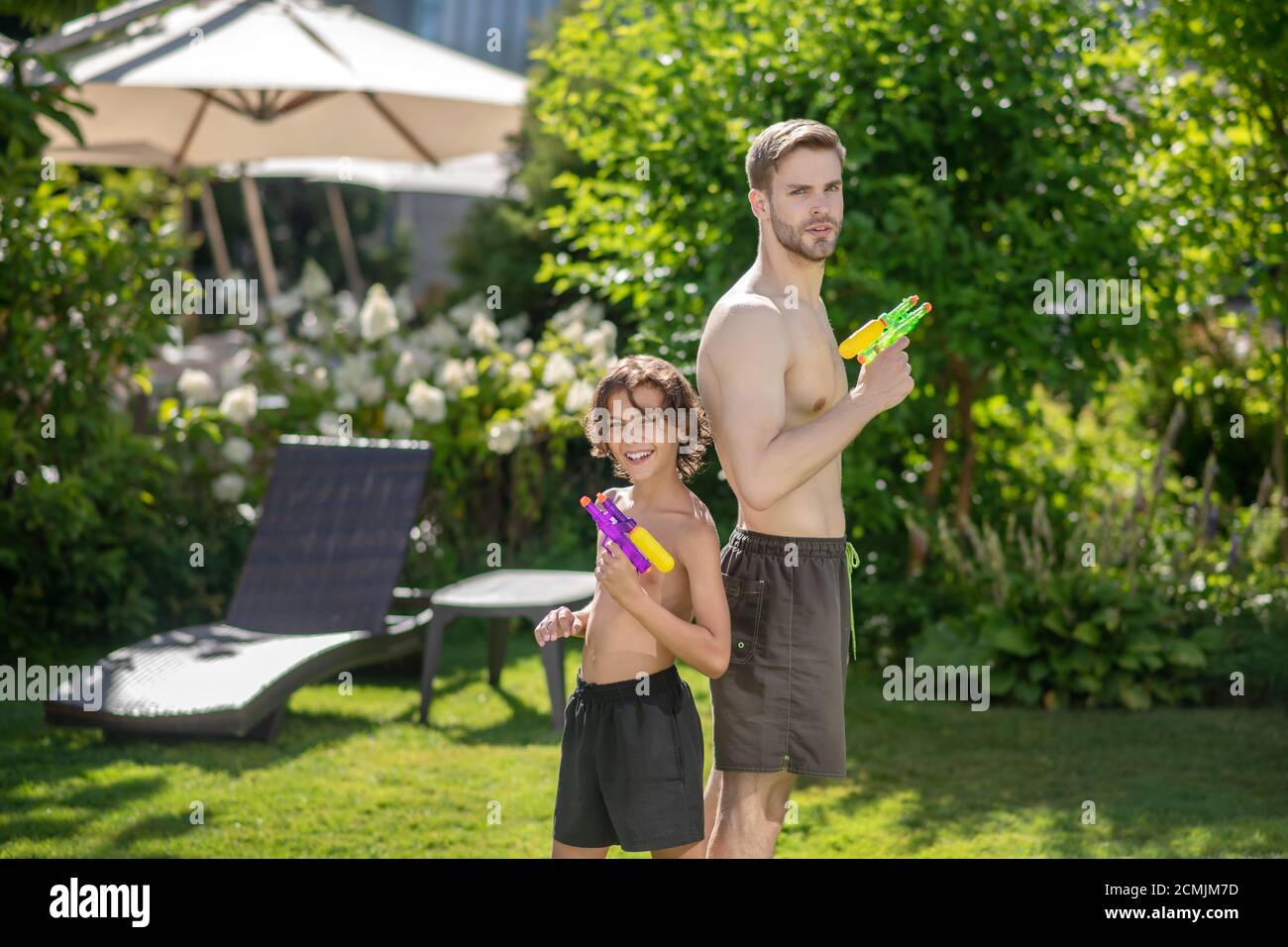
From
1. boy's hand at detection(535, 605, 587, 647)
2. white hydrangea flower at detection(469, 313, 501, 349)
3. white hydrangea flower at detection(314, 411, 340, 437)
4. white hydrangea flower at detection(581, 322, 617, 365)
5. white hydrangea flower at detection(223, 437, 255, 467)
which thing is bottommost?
boy's hand at detection(535, 605, 587, 647)

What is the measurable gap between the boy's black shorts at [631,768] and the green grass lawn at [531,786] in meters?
1.65

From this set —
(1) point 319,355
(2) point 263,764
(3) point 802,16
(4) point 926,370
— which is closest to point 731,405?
(2) point 263,764

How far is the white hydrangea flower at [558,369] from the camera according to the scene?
8.26m

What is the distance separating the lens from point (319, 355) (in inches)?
352

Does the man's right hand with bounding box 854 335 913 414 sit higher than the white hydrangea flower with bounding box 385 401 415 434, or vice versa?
the white hydrangea flower with bounding box 385 401 415 434

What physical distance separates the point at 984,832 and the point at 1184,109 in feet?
12.7

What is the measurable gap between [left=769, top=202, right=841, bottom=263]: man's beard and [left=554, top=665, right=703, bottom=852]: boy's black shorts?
90cm

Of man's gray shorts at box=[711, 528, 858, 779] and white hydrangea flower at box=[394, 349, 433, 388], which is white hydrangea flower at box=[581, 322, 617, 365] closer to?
white hydrangea flower at box=[394, 349, 433, 388]

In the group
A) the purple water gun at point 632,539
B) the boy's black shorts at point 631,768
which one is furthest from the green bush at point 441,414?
the purple water gun at point 632,539

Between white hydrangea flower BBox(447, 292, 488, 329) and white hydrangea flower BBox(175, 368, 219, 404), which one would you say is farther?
white hydrangea flower BBox(447, 292, 488, 329)

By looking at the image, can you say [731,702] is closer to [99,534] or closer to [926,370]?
[926,370]

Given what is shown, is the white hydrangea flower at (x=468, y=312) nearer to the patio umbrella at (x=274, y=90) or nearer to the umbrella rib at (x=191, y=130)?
the patio umbrella at (x=274, y=90)

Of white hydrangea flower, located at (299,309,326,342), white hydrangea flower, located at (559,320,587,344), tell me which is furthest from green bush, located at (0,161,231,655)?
white hydrangea flower, located at (559,320,587,344)

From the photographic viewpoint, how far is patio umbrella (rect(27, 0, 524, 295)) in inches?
364
